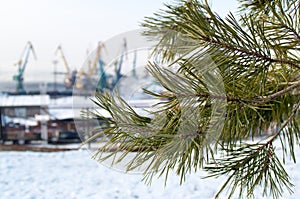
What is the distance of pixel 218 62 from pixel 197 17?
0.09 m

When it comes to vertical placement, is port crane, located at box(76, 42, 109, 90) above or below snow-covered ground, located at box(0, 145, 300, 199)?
above

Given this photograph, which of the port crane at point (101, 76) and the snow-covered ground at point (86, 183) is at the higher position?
the port crane at point (101, 76)

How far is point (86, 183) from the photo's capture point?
2170mm

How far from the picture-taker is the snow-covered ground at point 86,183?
1.91m

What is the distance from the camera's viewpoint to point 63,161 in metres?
2.91

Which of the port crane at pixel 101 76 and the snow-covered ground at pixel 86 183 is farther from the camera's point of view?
the snow-covered ground at pixel 86 183

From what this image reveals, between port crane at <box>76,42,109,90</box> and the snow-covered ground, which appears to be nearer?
port crane at <box>76,42,109,90</box>

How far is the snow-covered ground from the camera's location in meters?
1.91

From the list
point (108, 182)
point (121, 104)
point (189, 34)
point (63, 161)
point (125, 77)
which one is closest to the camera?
point (189, 34)

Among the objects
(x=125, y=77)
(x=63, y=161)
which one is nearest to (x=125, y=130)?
(x=125, y=77)

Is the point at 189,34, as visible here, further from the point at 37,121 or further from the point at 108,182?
the point at 37,121

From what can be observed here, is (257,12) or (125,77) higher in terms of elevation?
(257,12)

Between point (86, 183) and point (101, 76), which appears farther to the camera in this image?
point (86, 183)

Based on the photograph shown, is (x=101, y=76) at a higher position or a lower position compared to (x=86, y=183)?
higher
